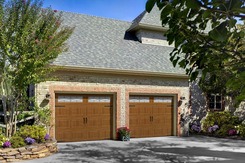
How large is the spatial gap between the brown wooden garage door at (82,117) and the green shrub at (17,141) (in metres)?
3.17

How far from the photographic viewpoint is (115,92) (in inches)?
562

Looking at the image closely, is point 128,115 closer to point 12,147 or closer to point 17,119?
point 17,119

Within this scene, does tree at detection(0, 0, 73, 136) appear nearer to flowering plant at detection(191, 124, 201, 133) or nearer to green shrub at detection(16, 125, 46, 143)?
green shrub at detection(16, 125, 46, 143)

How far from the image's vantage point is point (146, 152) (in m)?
10.9

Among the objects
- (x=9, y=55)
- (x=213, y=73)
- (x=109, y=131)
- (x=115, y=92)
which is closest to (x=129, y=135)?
(x=109, y=131)

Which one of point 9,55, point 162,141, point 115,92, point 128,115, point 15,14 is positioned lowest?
point 162,141

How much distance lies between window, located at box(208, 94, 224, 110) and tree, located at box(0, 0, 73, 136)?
36.8 feet

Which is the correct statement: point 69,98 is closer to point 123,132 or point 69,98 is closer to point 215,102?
point 123,132

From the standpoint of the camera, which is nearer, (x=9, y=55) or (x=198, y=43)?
(x=198, y=43)

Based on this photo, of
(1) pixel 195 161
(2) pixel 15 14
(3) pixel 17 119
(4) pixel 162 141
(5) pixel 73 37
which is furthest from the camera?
(5) pixel 73 37

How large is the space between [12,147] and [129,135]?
6.27 meters

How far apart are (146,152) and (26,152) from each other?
4.57 metres

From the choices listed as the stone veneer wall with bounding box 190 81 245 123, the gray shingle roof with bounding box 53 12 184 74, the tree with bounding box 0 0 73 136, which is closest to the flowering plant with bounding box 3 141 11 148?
the tree with bounding box 0 0 73 136

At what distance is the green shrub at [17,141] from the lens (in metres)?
9.54
